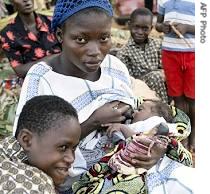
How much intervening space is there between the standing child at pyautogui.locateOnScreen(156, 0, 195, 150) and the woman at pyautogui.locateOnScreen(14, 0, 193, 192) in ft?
8.23

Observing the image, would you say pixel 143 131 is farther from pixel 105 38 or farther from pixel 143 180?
pixel 105 38

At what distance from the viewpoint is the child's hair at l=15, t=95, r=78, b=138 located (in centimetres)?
195

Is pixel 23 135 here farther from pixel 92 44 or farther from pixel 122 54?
pixel 122 54

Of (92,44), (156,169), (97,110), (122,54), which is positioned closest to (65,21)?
(92,44)

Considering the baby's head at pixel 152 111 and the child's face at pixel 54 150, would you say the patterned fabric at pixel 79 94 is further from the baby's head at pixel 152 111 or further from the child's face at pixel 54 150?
the child's face at pixel 54 150

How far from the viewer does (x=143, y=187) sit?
7.04 ft

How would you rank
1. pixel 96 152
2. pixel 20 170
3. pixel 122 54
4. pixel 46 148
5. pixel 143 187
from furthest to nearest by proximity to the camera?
pixel 122 54
pixel 96 152
pixel 143 187
pixel 46 148
pixel 20 170

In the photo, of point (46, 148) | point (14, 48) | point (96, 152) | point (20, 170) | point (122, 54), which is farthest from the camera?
point (122, 54)

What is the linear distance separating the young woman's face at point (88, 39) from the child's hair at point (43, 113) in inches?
10.2

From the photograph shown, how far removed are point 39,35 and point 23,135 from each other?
2.51m

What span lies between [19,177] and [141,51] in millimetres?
3812

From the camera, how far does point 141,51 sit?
5449 millimetres

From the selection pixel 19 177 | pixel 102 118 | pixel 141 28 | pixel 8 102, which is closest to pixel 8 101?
pixel 8 102

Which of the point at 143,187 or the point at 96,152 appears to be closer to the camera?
the point at 143,187
